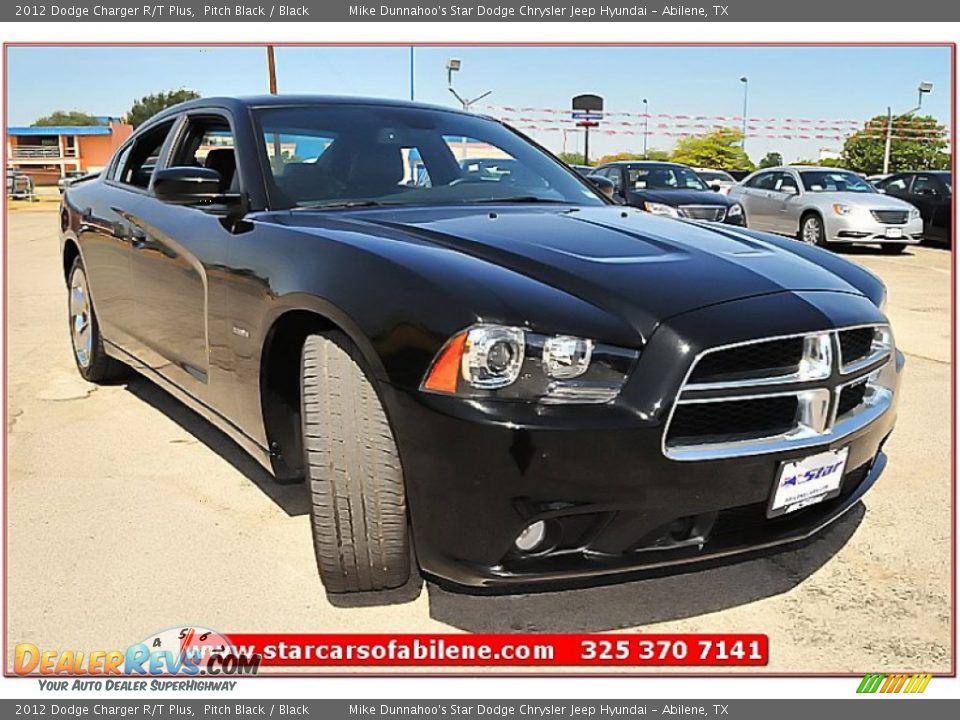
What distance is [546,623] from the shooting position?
9.03 ft

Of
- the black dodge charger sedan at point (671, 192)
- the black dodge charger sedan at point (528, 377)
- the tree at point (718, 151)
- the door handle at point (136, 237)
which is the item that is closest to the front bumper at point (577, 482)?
the black dodge charger sedan at point (528, 377)

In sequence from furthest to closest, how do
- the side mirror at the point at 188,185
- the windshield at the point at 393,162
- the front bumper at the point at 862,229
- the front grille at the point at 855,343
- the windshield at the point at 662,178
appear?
the front bumper at the point at 862,229
the windshield at the point at 662,178
the windshield at the point at 393,162
the side mirror at the point at 188,185
the front grille at the point at 855,343

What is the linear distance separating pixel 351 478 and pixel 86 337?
10.9 feet

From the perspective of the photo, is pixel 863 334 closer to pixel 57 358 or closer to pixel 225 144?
pixel 225 144

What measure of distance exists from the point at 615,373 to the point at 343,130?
1.82 m

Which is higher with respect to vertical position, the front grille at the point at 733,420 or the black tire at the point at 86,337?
the front grille at the point at 733,420

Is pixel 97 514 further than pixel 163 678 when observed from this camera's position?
Yes

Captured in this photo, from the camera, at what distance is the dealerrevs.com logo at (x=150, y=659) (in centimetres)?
253

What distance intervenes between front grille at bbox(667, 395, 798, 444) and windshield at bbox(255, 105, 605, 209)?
1470 mm

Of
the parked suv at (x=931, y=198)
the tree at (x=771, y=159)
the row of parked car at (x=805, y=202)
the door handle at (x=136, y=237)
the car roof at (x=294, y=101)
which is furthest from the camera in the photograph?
the tree at (x=771, y=159)

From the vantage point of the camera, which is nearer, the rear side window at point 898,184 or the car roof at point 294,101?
the car roof at point 294,101

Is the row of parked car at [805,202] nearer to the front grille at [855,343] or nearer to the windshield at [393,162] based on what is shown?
the windshield at [393,162]

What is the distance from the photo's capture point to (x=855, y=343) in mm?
2758

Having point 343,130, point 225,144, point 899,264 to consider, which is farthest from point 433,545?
point 899,264
